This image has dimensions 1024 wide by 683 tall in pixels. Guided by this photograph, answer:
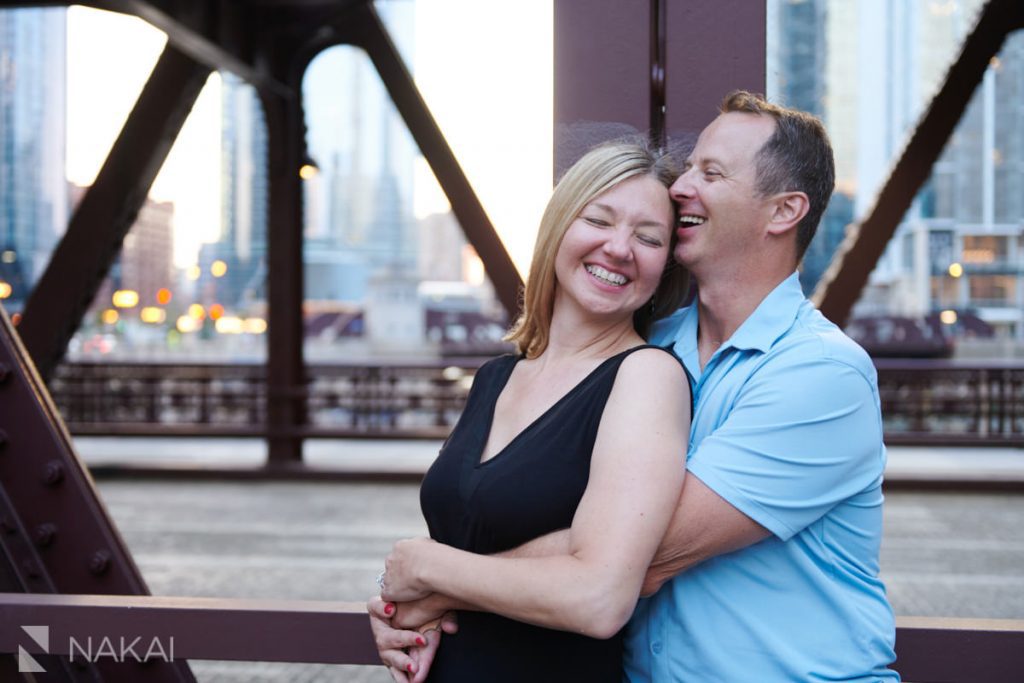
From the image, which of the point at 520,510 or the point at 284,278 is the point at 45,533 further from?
the point at 284,278

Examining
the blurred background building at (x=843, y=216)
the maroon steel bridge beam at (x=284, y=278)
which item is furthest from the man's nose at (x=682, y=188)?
the blurred background building at (x=843, y=216)

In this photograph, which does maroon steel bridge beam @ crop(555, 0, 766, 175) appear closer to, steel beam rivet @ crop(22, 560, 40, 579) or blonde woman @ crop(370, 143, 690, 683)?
blonde woman @ crop(370, 143, 690, 683)

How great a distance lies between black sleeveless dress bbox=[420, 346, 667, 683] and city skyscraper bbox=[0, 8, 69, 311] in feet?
34.7

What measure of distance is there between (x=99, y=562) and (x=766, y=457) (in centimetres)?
157

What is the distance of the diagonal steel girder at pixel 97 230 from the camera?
6.76 m

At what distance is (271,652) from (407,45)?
32.1ft

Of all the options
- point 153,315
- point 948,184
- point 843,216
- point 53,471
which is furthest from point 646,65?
point 153,315

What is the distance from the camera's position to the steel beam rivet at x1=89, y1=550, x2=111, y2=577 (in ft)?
7.36

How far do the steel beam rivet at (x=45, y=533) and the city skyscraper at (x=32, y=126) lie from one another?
961cm

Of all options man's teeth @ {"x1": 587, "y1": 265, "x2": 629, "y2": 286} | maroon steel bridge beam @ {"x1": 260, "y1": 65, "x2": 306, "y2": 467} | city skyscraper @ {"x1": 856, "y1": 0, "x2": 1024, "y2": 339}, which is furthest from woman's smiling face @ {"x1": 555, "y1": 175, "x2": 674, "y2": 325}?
city skyscraper @ {"x1": 856, "y1": 0, "x2": 1024, "y2": 339}

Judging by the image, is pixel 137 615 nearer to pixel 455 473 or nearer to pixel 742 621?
pixel 455 473

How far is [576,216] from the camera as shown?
1.71m

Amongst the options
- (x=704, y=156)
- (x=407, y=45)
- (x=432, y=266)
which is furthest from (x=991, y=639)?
(x=432, y=266)

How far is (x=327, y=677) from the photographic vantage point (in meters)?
5.30
